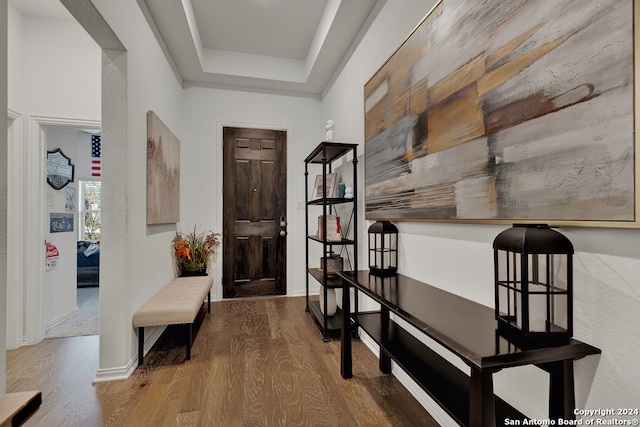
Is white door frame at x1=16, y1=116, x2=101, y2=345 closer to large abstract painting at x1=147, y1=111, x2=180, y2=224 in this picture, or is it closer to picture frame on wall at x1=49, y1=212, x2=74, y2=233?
picture frame on wall at x1=49, y1=212, x2=74, y2=233

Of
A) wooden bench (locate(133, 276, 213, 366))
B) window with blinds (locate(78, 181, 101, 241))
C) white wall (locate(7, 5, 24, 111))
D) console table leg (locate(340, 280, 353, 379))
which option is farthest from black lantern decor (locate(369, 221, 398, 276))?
window with blinds (locate(78, 181, 101, 241))

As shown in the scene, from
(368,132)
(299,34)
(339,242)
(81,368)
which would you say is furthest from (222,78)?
(81,368)

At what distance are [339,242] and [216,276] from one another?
1988 millimetres

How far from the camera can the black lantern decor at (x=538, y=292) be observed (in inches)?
32.5

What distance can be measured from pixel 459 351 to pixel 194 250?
10.5 feet

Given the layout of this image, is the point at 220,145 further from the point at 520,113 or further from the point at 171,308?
the point at 520,113

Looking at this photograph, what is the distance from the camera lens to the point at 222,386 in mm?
1874

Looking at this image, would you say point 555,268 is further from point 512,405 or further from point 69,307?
point 69,307

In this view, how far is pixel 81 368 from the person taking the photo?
210cm

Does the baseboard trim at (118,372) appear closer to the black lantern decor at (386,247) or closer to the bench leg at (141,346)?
the bench leg at (141,346)

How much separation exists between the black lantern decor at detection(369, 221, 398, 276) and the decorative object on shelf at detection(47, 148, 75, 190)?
126 inches

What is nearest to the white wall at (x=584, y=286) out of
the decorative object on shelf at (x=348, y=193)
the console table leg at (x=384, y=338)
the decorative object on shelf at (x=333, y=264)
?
the console table leg at (x=384, y=338)

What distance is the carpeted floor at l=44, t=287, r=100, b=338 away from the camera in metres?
2.71

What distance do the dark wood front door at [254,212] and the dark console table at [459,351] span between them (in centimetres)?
227
